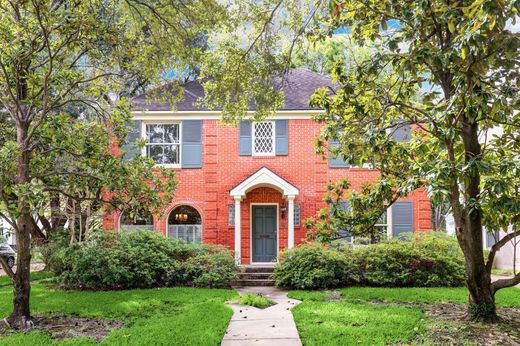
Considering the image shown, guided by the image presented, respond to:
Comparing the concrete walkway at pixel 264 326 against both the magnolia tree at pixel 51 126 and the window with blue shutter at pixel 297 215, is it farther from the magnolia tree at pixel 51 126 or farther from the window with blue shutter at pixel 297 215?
the window with blue shutter at pixel 297 215

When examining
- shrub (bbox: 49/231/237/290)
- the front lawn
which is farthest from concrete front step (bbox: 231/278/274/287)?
the front lawn

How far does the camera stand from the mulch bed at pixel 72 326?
21.1ft

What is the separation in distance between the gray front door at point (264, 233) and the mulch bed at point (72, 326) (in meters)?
8.06

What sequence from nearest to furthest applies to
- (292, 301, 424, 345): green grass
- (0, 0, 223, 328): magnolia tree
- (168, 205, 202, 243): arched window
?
(292, 301, 424, 345): green grass
(0, 0, 223, 328): magnolia tree
(168, 205, 202, 243): arched window

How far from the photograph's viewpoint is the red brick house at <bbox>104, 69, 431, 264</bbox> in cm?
1481

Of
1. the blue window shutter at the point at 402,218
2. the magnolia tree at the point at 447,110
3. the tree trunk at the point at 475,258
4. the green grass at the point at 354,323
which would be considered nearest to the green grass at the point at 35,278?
the green grass at the point at 354,323

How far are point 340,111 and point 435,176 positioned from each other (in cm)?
228

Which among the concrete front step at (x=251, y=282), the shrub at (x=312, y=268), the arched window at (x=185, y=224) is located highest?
the arched window at (x=185, y=224)

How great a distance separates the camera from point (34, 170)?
782 cm

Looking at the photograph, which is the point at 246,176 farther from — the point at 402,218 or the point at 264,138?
the point at 402,218

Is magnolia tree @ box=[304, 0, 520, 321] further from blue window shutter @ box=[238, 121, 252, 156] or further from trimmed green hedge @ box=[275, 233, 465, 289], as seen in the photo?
blue window shutter @ box=[238, 121, 252, 156]

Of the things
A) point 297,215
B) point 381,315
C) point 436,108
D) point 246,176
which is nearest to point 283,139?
point 246,176

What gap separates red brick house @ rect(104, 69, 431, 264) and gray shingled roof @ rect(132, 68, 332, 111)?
84 millimetres

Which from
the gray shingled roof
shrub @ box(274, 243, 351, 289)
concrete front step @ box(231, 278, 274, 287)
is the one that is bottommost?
concrete front step @ box(231, 278, 274, 287)
